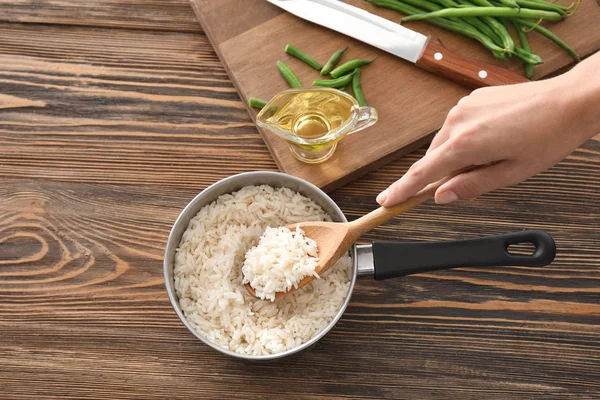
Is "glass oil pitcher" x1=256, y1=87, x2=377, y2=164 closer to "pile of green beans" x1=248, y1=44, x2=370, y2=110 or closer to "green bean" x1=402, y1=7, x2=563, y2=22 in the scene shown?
"pile of green beans" x1=248, y1=44, x2=370, y2=110

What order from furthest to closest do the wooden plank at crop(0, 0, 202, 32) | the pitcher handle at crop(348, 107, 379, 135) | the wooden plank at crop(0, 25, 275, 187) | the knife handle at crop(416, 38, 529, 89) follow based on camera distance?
1. the wooden plank at crop(0, 0, 202, 32)
2. the wooden plank at crop(0, 25, 275, 187)
3. the knife handle at crop(416, 38, 529, 89)
4. the pitcher handle at crop(348, 107, 379, 135)

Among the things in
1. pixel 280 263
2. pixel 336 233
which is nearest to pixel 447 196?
Result: pixel 336 233

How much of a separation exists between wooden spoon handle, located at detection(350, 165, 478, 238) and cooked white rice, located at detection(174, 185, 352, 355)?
0.55 ft

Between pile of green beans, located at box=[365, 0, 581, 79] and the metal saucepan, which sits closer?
the metal saucepan

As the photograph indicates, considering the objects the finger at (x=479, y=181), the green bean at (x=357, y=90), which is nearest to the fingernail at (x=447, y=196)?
the finger at (x=479, y=181)

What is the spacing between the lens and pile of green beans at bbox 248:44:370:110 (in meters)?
1.90

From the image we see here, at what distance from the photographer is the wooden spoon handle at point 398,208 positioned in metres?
1.47

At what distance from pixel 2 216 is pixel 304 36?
1.24 metres

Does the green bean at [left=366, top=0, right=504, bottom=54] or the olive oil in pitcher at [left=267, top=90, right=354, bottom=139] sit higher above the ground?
the green bean at [left=366, top=0, right=504, bottom=54]

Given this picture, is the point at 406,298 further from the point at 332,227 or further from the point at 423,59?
the point at 423,59

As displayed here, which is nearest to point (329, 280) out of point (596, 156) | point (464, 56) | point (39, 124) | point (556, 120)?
point (556, 120)

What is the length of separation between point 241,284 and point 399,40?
0.99 m

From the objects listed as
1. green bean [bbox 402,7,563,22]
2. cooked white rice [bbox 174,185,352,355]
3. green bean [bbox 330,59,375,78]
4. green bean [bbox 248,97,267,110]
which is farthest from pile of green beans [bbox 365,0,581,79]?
cooked white rice [bbox 174,185,352,355]

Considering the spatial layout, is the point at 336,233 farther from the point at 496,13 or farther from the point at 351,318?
the point at 496,13
